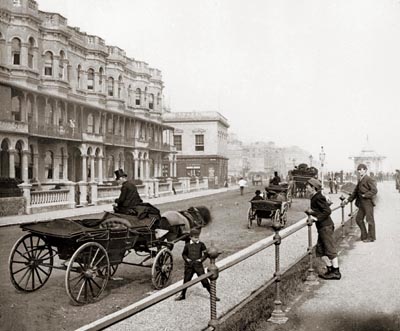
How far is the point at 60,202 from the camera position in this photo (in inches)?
851

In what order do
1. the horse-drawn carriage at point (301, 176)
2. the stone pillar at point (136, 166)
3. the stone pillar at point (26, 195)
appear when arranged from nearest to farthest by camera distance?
the stone pillar at point (26, 195) → the horse-drawn carriage at point (301, 176) → the stone pillar at point (136, 166)

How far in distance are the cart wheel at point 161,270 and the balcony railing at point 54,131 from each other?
67.1ft

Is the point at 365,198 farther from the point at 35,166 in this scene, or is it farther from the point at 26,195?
the point at 35,166

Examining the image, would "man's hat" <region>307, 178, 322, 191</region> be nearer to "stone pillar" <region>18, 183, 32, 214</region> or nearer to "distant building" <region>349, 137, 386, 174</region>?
"stone pillar" <region>18, 183, 32, 214</region>

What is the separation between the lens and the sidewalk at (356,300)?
541 cm

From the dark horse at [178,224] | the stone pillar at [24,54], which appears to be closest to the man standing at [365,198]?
the dark horse at [178,224]

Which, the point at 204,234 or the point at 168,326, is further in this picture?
the point at 204,234

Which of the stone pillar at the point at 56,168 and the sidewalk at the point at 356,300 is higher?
the stone pillar at the point at 56,168

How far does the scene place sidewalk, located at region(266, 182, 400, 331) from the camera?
541 centimetres

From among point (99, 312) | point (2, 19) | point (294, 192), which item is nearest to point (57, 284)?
point (99, 312)

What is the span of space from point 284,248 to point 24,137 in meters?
17.7

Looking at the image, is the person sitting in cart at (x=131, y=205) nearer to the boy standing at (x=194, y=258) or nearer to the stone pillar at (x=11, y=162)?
the boy standing at (x=194, y=258)

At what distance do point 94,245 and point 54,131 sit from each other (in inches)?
899

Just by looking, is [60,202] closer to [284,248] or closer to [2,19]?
[2,19]
